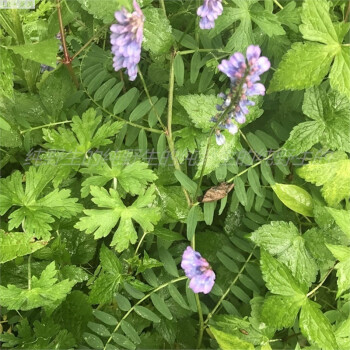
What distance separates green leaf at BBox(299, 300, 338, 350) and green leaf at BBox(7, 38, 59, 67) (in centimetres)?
88

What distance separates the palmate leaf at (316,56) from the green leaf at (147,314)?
0.70m

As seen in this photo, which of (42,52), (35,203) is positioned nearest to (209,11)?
(42,52)

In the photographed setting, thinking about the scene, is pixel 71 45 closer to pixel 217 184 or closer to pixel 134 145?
pixel 134 145

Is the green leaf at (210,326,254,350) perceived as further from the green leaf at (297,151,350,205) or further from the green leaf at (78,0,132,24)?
the green leaf at (78,0,132,24)

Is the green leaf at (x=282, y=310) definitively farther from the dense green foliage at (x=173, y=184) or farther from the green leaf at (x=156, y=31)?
the green leaf at (x=156, y=31)

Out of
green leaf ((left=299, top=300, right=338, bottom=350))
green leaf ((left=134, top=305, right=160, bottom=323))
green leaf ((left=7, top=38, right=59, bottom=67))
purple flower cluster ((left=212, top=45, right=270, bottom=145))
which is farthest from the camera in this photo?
green leaf ((left=134, top=305, right=160, bottom=323))

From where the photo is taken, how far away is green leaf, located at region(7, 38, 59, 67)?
3.35ft

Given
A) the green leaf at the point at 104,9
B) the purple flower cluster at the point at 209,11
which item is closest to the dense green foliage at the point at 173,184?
the green leaf at the point at 104,9

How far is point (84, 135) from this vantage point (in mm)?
1215

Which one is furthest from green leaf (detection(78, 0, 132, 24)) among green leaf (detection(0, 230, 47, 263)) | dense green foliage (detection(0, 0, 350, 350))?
green leaf (detection(0, 230, 47, 263))

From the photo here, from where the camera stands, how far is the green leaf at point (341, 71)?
1090mm

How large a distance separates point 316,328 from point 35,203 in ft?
2.60

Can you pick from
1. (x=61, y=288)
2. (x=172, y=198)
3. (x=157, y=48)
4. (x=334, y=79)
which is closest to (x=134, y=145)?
(x=172, y=198)

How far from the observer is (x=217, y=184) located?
51.9 inches
